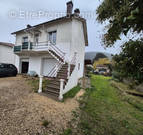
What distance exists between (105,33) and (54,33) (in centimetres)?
892

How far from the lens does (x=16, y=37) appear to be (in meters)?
13.9

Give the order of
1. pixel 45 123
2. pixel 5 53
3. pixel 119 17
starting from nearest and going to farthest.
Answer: pixel 119 17
pixel 45 123
pixel 5 53

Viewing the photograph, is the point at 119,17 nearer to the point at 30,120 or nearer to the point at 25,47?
the point at 30,120

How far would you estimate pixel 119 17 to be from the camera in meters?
2.01

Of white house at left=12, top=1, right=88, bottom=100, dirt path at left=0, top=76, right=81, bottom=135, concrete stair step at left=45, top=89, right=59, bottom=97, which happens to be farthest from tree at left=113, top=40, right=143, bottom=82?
white house at left=12, top=1, right=88, bottom=100

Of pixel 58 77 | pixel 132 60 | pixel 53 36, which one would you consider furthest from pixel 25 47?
pixel 132 60

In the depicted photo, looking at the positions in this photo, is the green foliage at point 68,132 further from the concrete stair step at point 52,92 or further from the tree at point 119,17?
the tree at point 119,17

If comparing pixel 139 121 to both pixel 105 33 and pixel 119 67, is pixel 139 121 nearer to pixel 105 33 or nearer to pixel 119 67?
pixel 119 67

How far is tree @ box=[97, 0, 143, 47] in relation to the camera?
1708mm

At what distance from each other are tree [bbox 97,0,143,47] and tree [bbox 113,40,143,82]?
0.36 metres

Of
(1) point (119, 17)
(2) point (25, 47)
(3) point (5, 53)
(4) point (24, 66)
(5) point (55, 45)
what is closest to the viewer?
(1) point (119, 17)

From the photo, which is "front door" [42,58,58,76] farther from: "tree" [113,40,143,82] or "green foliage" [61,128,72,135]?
"tree" [113,40,143,82]

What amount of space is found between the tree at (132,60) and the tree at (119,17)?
36 centimetres

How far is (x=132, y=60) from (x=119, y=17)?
105cm
